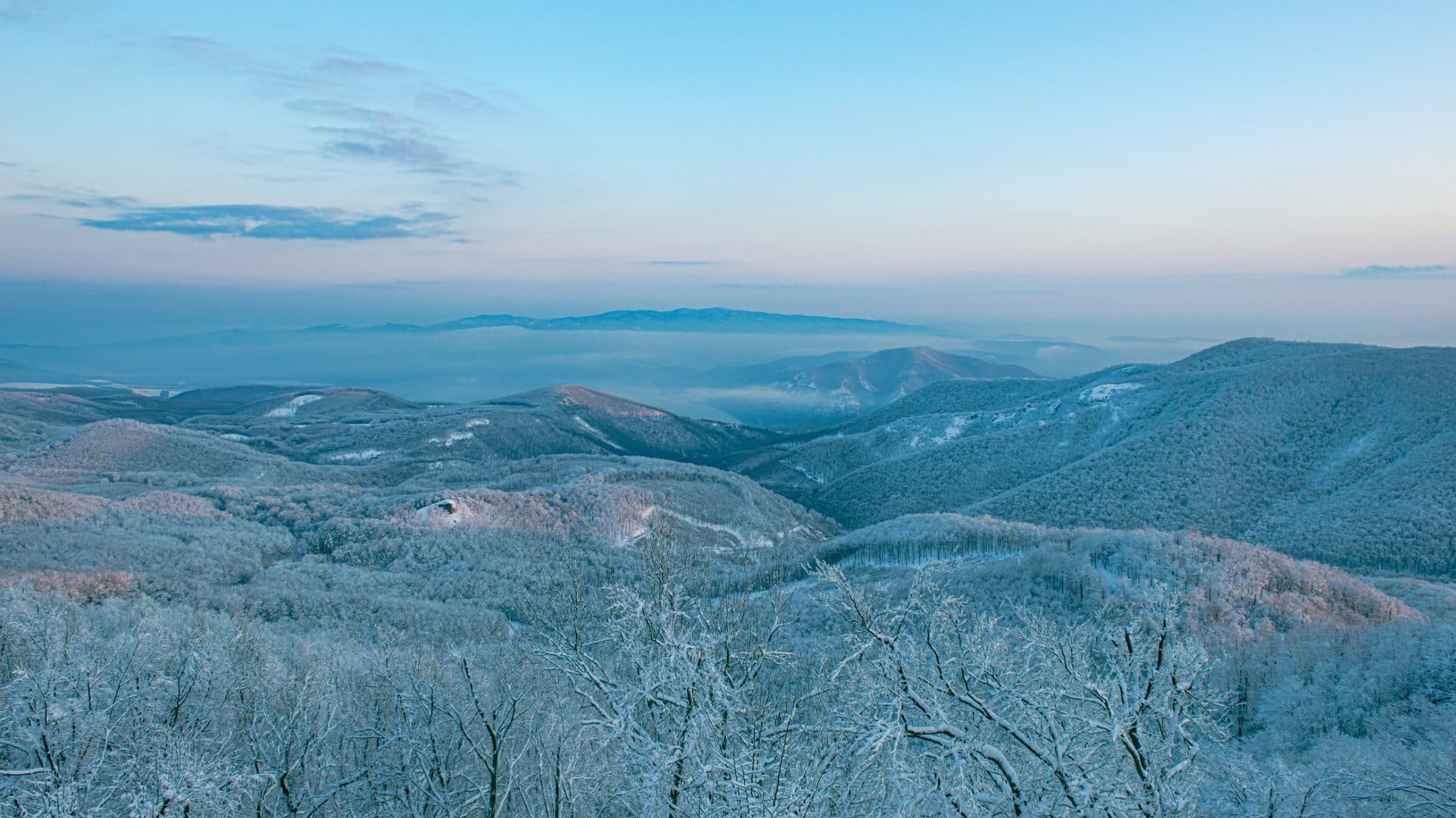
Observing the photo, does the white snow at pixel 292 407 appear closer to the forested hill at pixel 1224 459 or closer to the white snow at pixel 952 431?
the forested hill at pixel 1224 459

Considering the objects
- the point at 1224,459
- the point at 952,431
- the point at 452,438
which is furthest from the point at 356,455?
the point at 1224,459

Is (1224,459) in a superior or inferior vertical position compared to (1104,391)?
inferior

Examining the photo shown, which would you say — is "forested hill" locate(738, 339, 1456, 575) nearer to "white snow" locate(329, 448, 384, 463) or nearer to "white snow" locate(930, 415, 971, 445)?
"white snow" locate(930, 415, 971, 445)

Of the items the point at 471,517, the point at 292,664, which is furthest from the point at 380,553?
the point at 292,664

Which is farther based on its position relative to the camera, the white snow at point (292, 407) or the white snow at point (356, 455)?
the white snow at point (292, 407)

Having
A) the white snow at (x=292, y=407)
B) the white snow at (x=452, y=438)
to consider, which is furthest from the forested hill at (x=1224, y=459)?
the white snow at (x=292, y=407)

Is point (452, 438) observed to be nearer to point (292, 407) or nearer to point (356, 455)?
point (356, 455)

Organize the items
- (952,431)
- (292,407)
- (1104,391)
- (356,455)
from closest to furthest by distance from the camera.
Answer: (1104,391), (356,455), (952,431), (292,407)

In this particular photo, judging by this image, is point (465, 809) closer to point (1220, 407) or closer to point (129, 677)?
point (129, 677)
